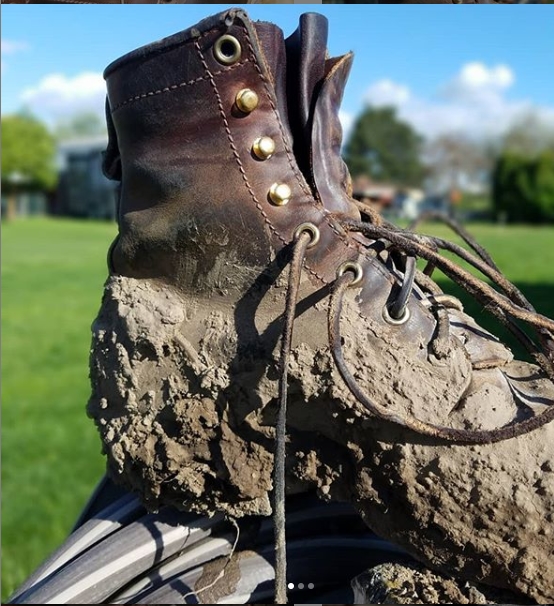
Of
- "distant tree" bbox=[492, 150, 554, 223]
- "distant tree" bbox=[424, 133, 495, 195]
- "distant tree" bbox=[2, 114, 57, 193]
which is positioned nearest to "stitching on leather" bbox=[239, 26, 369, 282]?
"distant tree" bbox=[424, 133, 495, 195]

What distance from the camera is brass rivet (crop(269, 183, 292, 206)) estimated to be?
75cm

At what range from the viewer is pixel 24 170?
58.7 feet

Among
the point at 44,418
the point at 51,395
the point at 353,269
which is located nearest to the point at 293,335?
the point at 353,269

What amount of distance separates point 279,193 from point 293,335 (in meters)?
0.15

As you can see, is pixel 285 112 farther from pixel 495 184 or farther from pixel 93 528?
pixel 495 184

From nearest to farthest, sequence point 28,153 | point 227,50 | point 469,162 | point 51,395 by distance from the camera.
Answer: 1. point 227,50
2. point 51,395
3. point 469,162
4. point 28,153

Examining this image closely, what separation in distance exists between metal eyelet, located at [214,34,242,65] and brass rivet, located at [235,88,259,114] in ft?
0.10

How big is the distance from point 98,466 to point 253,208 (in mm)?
1766

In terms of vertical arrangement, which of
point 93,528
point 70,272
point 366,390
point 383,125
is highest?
point 383,125

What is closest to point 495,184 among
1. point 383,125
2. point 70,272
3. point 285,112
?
point 383,125

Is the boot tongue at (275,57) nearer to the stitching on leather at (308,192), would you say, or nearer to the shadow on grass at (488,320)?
the stitching on leather at (308,192)

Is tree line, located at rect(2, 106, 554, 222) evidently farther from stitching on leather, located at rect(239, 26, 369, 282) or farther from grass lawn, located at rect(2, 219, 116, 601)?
stitching on leather, located at rect(239, 26, 369, 282)

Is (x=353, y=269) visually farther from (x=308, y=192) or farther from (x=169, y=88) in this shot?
(x=169, y=88)

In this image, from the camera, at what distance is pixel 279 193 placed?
751 millimetres
